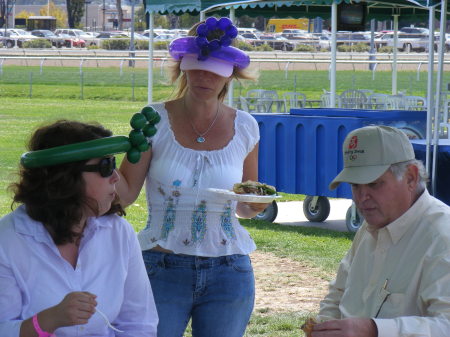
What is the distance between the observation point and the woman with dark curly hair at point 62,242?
288 cm

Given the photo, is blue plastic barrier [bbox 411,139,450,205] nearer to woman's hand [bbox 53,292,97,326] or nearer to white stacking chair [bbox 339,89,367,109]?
woman's hand [bbox 53,292,97,326]

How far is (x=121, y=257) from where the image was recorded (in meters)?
3.12

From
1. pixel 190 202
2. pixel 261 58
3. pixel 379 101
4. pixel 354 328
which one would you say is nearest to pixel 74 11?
pixel 261 58

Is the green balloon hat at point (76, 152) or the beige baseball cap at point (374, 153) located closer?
the green balloon hat at point (76, 152)

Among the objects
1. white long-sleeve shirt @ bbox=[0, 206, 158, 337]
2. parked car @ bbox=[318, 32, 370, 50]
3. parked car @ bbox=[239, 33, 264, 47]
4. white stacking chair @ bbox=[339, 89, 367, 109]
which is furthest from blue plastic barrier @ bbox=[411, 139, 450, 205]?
parked car @ bbox=[239, 33, 264, 47]

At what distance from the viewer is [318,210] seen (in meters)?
10.9

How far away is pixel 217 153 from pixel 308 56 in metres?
45.2

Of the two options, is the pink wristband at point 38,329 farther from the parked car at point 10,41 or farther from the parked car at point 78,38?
the parked car at point 78,38

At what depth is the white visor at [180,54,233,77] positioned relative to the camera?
12.1 ft

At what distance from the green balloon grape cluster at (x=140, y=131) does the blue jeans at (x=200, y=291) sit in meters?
0.68

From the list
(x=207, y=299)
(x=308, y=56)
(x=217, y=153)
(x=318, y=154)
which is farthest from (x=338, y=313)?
(x=308, y=56)

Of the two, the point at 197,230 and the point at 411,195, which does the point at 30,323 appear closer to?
the point at 197,230

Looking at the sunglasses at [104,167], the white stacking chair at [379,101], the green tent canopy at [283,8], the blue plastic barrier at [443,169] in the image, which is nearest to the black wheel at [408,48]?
the white stacking chair at [379,101]

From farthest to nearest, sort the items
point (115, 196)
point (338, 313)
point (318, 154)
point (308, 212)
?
point (308, 212), point (318, 154), point (338, 313), point (115, 196)
